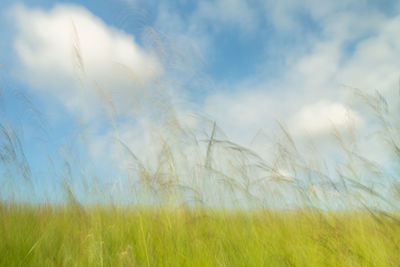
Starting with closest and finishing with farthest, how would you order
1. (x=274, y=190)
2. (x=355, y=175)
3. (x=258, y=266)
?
(x=258, y=266)
(x=355, y=175)
(x=274, y=190)

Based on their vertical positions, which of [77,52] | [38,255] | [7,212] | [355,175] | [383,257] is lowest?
[383,257]

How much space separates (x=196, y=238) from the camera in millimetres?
2156

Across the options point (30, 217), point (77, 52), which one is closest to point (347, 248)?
point (77, 52)

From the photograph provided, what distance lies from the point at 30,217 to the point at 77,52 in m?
1.80

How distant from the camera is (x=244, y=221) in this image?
2.71m

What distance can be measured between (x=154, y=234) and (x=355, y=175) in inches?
80.7

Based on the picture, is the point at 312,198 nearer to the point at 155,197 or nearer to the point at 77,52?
the point at 155,197

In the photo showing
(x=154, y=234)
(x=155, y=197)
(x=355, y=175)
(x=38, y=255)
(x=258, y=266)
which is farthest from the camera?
(x=355, y=175)

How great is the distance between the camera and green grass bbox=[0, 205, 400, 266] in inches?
74.9

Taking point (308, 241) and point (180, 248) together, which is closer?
point (180, 248)

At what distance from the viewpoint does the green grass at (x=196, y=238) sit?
190 centimetres

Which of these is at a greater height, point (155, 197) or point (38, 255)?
point (155, 197)

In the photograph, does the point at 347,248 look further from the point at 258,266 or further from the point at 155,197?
the point at 155,197

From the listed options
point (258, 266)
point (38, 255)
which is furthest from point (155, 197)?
point (258, 266)
